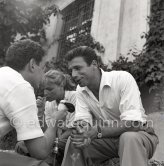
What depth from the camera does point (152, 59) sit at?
5.45 m

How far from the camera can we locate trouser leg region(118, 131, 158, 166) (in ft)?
8.64

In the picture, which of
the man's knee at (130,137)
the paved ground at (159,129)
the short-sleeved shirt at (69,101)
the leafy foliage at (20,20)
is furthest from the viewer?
the leafy foliage at (20,20)

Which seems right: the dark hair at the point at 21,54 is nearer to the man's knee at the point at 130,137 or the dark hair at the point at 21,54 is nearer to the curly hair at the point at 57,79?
the man's knee at the point at 130,137

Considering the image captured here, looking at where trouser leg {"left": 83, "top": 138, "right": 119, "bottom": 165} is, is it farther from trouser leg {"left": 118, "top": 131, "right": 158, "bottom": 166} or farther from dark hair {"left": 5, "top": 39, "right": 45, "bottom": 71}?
dark hair {"left": 5, "top": 39, "right": 45, "bottom": 71}

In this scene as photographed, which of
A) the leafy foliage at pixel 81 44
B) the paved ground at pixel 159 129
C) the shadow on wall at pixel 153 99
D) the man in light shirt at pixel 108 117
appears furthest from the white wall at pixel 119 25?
the man in light shirt at pixel 108 117

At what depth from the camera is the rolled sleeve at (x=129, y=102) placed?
9.94 feet

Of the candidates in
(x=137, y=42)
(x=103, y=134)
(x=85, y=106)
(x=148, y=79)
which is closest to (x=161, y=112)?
(x=148, y=79)

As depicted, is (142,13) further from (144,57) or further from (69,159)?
(69,159)

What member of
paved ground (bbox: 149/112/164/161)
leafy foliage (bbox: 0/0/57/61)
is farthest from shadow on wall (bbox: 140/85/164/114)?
leafy foliage (bbox: 0/0/57/61)

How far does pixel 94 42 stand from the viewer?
7184 mm

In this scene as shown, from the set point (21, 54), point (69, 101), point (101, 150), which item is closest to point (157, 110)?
point (69, 101)

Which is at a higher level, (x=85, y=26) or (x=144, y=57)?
(x=85, y=26)

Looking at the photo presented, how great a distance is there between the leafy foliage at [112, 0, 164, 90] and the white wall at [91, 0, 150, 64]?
0.21 metres

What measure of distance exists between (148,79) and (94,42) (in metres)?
2.23
